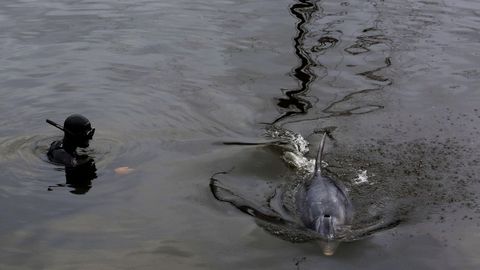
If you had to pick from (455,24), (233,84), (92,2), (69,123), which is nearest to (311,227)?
(69,123)

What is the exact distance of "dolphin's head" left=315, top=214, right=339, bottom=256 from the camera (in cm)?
536

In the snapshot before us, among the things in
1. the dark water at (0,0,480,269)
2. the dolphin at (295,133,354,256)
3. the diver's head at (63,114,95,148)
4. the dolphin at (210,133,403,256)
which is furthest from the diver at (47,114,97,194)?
the dolphin at (295,133,354,256)

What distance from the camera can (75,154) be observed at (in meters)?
6.92

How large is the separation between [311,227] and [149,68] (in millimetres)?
5558

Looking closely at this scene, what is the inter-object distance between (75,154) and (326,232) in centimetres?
318

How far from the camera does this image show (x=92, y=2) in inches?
559

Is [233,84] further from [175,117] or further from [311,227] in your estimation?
[311,227]

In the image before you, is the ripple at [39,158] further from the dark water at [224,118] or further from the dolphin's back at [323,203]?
the dolphin's back at [323,203]

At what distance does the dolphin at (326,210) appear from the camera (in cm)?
542

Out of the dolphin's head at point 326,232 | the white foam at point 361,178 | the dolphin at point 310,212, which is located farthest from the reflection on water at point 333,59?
the dolphin's head at point 326,232

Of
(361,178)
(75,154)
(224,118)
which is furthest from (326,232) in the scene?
(224,118)

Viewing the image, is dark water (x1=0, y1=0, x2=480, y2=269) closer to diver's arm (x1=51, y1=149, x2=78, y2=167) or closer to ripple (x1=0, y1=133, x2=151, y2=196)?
ripple (x1=0, y1=133, x2=151, y2=196)

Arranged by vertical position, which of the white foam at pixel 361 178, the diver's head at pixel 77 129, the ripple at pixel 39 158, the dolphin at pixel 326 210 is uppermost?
the diver's head at pixel 77 129

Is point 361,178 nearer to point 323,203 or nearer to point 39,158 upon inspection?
point 323,203
